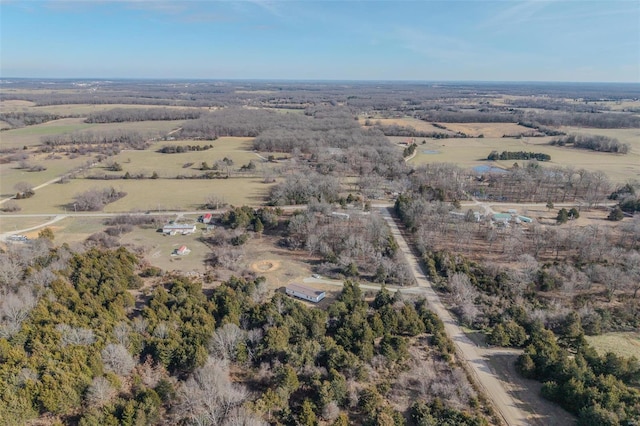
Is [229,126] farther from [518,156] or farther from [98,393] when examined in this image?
[98,393]

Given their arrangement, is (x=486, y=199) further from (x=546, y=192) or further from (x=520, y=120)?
(x=520, y=120)

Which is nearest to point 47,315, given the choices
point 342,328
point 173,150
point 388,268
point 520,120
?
point 342,328

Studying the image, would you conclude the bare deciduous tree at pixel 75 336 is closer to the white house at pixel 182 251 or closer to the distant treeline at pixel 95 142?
the white house at pixel 182 251

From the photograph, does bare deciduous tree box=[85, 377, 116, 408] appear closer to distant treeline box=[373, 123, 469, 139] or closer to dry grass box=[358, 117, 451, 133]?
distant treeline box=[373, 123, 469, 139]

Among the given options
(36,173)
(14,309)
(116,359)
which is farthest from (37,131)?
(116,359)

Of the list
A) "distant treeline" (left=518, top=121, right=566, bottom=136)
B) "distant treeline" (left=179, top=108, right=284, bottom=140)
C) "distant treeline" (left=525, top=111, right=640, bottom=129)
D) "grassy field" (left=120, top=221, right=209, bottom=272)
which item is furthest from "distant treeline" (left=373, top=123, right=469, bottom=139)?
"grassy field" (left=120, top=221, right=209, bottom=272)

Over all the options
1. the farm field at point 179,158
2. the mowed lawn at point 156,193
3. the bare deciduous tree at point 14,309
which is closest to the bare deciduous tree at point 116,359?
the bare deciduous tree at point 14,309
